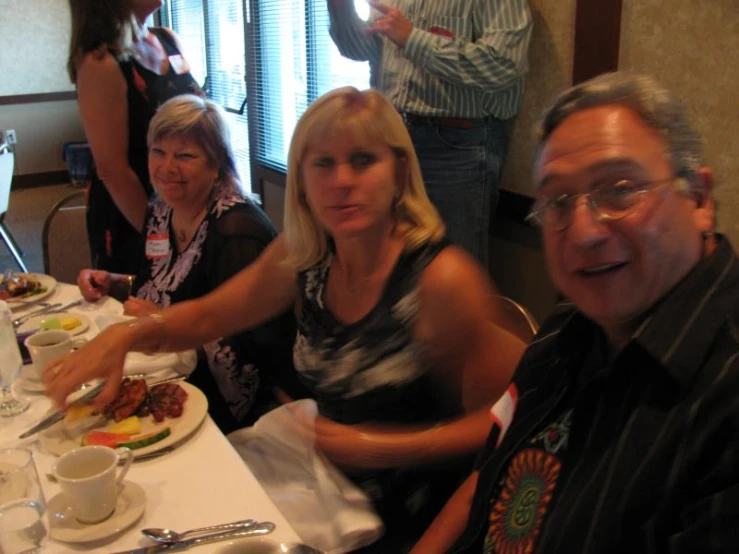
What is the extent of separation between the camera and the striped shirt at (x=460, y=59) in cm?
226

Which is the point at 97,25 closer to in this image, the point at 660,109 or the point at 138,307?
the point at 138,307

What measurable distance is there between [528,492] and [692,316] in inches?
12.9

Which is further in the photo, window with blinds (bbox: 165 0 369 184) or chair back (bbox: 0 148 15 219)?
chair back (bbox: 0 148 15 219)

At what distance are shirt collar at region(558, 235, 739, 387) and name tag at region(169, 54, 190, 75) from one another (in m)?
2.35

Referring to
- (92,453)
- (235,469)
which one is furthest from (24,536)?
(235,469)

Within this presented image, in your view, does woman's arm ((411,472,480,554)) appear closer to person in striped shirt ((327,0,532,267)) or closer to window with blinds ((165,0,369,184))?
person in striped shirt ((327,0,532,267))

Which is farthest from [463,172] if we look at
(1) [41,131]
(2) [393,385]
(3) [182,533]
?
(1) [41,131]

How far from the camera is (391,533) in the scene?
1.35m

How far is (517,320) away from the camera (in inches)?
59.8

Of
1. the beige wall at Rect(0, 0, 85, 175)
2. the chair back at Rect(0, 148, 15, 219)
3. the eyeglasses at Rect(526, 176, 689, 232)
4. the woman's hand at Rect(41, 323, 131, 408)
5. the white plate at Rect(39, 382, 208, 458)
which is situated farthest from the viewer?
the beige wall at Rect(0, 0, 85, 175)

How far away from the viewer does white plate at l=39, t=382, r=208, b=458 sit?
3.96 feet

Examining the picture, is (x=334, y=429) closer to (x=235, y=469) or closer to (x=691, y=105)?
(x=235, y=469)

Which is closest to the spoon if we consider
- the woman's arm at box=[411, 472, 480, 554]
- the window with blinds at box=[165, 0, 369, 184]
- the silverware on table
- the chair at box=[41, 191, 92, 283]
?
the woman's arm at box=[411, 472, 480, 554]

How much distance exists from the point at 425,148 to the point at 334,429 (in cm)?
142
